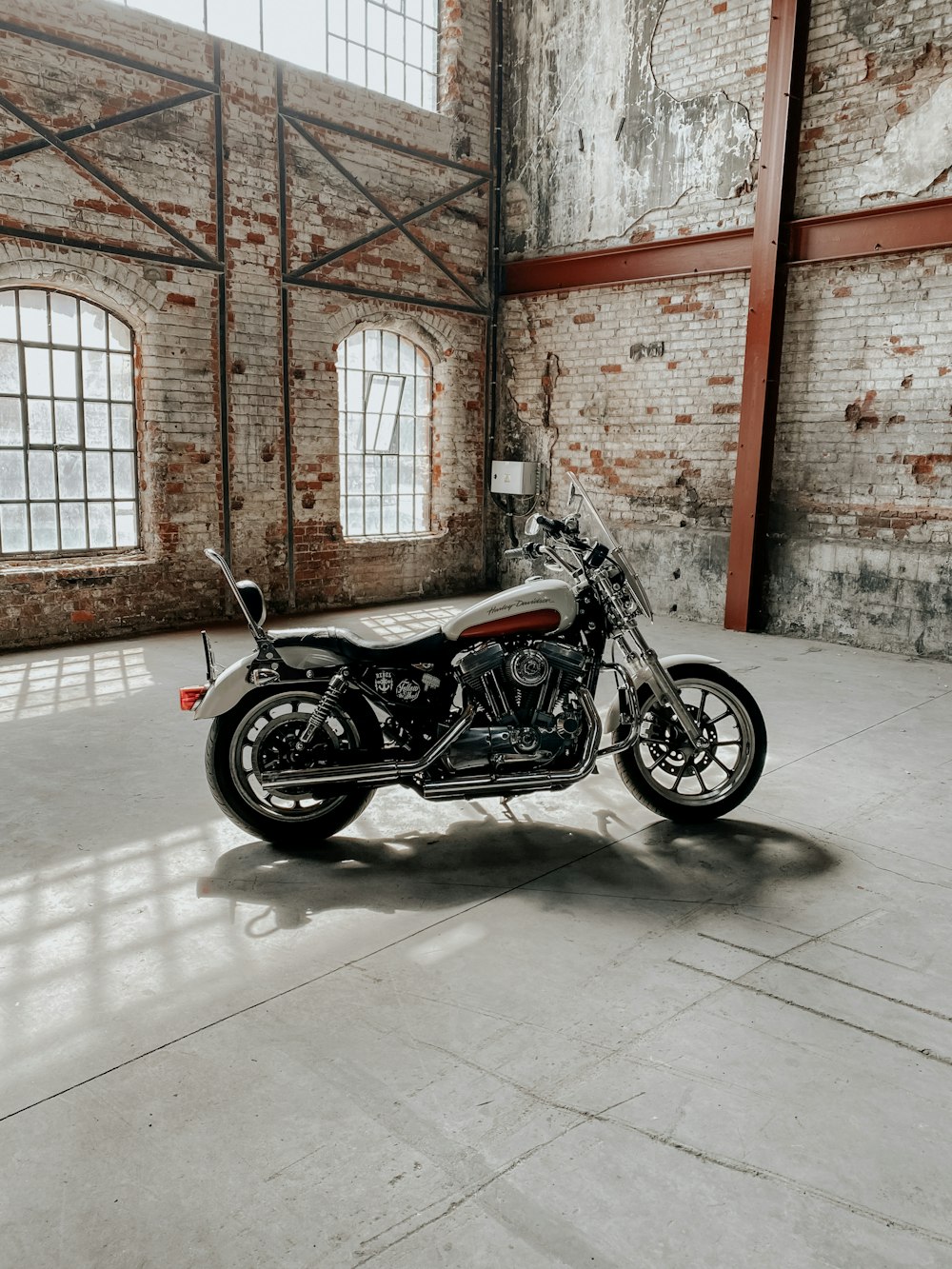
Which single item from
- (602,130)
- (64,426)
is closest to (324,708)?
(64,426)

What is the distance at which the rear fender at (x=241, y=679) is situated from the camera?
10.1ft

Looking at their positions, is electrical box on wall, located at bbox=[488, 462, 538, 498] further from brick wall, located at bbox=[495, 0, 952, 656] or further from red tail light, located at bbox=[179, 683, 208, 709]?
red tail light, located at bbox=[179, 683, 208, 709]

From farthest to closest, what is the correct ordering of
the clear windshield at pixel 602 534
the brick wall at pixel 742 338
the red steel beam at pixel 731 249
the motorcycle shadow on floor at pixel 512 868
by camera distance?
1. the brick wall at pixel 742 338
2. the red steel beam at pixel 731 249
3. the clear windshield at pixel 602 534
4. the motorcycle shadow on floor at pixel 512 868

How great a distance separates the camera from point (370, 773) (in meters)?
3.13

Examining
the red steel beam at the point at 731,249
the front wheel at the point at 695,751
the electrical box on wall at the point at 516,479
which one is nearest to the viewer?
the front wheel at the point at 695,751

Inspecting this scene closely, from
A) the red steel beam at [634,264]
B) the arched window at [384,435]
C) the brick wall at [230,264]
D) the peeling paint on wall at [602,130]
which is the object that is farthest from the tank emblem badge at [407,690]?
the peeling paint on wall at [602,130]

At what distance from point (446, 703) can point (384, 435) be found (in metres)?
5.44

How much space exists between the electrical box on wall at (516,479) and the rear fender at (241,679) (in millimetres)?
5642

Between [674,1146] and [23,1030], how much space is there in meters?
1.45

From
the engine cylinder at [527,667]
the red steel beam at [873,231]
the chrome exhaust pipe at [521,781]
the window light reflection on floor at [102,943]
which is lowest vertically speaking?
the window light reflection on floor at [102,943]

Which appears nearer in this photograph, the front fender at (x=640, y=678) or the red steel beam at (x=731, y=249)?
the front fender at (x=640, y=678)

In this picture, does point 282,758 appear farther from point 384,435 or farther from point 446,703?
point 384,435

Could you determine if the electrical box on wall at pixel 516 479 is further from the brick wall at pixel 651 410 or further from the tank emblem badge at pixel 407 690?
the tank emblem badge at pixel 407 690

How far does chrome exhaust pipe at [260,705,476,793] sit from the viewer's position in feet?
10.1
